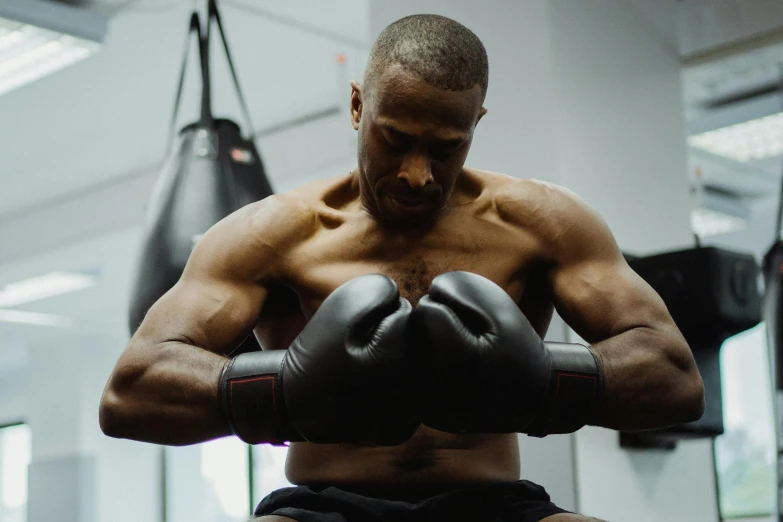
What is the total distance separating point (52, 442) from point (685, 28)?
698 centimetres

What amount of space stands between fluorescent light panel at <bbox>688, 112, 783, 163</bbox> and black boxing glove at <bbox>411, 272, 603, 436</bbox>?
12.5 feet

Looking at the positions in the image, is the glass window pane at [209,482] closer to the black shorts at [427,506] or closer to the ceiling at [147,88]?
the ceiling at [147,88]

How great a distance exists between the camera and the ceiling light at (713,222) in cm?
621

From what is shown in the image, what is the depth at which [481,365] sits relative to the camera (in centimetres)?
129

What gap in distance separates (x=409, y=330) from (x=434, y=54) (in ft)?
1.47

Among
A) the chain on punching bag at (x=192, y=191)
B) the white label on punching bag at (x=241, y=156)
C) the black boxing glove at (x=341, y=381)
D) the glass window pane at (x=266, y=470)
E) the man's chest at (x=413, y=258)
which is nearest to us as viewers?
the black boxing glove at (x=341, y=381)

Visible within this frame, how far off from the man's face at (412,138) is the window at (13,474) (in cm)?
933

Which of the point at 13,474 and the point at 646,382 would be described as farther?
the point at 13,474

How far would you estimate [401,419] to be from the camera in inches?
51.8

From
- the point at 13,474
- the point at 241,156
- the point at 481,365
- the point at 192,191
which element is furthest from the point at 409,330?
the point at 13,474

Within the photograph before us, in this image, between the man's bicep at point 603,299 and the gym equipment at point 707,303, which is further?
the gym equipment at point 707,303

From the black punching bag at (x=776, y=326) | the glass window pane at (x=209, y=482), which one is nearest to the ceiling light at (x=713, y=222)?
the black punching bag at (x=776, y=326)

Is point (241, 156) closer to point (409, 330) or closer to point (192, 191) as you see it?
point (192, 191)

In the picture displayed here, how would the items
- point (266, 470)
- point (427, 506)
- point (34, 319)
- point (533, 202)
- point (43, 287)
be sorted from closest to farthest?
point (427, 506), point (533, 202), point (43, 287), point (266, 470), point (34, 319)
